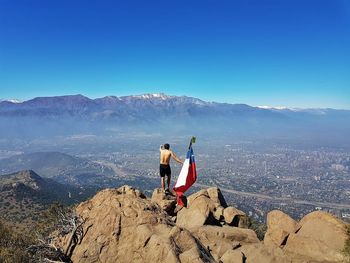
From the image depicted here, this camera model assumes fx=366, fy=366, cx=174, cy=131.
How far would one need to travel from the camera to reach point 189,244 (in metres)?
Answer: 14.7

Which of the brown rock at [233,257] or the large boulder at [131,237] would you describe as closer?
the large boulder at [131,237]

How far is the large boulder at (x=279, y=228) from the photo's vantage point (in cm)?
1942

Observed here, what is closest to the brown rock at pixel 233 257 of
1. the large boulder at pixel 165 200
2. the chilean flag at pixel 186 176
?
the chilean flag at pixel 186 176

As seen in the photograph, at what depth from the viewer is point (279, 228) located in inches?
794

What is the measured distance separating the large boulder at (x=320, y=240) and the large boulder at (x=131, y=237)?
588cm

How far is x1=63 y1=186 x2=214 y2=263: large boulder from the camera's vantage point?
13.9 m

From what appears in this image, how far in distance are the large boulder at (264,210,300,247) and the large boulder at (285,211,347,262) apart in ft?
1.70

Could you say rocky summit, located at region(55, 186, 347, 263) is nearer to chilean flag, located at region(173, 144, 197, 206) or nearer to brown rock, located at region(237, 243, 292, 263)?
brown rock, located at region(237, 243, 292, 263)

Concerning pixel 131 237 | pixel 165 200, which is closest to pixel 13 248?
pixel 165 200

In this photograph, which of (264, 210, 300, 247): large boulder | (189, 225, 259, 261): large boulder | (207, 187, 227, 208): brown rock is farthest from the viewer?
(207, 187, 227, 208): brown rock

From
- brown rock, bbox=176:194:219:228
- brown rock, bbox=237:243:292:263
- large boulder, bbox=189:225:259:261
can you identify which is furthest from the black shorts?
brown rock, bbox=237:243:292:263

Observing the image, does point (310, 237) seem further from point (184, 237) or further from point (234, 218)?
point (184, 237)

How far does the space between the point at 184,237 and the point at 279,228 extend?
24.9 ft

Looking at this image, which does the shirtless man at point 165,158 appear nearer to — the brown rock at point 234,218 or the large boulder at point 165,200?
the large boulder at point 165,200
